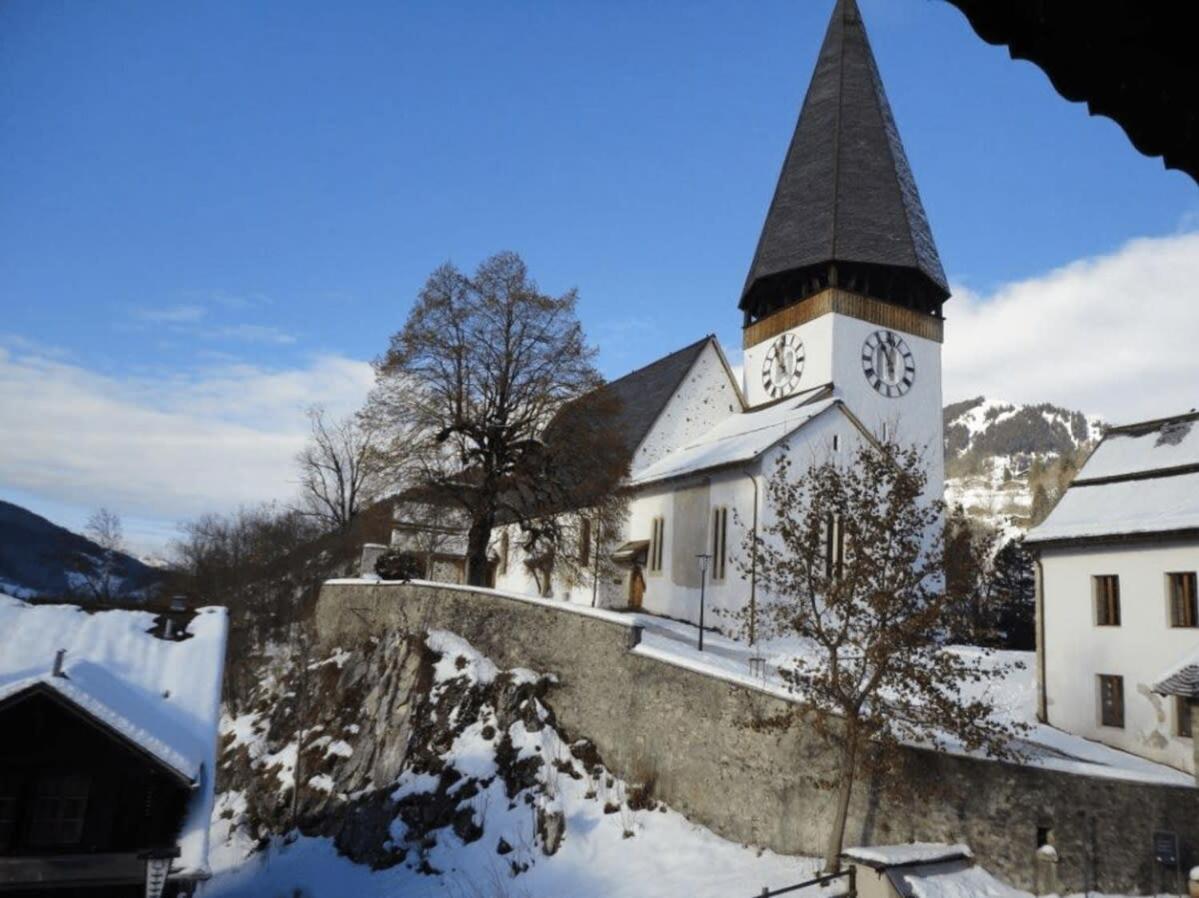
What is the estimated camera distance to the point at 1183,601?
17281 mm

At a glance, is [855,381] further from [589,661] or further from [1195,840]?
[1195,840]

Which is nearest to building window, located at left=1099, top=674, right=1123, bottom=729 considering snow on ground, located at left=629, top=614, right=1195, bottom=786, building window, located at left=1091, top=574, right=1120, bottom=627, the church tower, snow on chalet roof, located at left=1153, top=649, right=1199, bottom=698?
snow on ground, located at left=629, top=614, right=1195, bottom=786

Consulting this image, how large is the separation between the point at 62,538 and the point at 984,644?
6105cm

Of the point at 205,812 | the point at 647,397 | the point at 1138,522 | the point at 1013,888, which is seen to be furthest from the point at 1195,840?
the point at 647,397

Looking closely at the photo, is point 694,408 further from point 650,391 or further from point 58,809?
point 58,809

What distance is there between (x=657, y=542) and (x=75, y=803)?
20370 millimetres

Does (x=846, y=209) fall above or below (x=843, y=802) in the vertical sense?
above

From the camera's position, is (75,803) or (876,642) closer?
(75,803)

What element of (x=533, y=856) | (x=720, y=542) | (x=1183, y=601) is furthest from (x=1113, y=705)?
(x=533, y=856)

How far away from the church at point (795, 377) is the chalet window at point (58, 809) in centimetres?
1687

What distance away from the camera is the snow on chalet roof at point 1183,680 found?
13.6 metres

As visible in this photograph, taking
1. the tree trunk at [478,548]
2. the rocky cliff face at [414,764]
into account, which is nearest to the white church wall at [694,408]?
the tree trunk at [478,548]

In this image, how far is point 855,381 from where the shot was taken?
3092 cm

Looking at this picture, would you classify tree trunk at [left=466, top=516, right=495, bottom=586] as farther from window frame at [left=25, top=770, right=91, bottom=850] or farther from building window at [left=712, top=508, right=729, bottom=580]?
window frame at [left=25, top=770, right=91, bottom=850]
